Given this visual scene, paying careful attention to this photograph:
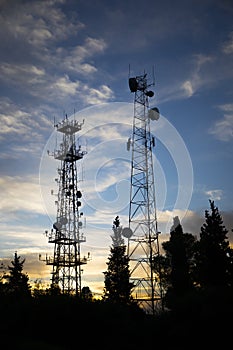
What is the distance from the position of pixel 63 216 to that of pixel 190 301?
24114 millimetres

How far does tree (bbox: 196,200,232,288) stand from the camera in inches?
1167

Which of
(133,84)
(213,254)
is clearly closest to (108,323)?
(213,254)

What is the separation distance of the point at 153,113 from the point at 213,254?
1276 cm

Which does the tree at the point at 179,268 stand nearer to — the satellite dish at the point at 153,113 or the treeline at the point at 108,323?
the satellite dish at the point at 153,113

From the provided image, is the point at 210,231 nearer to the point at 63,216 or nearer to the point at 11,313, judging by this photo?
the point at 63,216

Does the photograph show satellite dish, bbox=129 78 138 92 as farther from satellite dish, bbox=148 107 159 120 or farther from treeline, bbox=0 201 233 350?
treeline, bbox=0 201 233 350

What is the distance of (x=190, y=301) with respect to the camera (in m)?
17.8

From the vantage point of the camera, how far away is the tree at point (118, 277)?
37250mm

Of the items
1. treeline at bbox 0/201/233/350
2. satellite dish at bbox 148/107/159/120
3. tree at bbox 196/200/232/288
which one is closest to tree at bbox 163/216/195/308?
tree at bbox 196/200/232/288

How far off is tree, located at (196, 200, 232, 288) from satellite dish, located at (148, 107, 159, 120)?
9.59 m

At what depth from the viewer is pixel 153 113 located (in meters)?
31.0

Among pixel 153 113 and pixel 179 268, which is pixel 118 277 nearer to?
pixel 179 268

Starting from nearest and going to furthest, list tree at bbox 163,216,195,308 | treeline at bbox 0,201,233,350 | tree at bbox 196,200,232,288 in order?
treeline at bbox 0,201,233,350 → tree at bbox 196,200,232,288 → tree at bbox 163,216,195,308

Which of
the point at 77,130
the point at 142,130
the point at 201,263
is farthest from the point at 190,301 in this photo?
the point at 77,130
